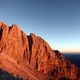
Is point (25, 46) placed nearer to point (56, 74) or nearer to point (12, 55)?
point (12, 55)

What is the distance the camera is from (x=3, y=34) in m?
111

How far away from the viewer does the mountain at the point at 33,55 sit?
110 metres

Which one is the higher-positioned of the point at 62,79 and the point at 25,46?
the point at 25,46

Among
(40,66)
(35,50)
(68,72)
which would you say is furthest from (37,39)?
(68,72)

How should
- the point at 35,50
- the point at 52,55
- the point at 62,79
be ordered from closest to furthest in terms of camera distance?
the point at 62,79 < the point at 35,50 < the point at 52,55

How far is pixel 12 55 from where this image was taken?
112938mm

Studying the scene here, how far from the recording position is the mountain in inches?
4345

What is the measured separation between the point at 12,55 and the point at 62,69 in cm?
3784

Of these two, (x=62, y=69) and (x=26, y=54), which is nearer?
(x=26, y=54)

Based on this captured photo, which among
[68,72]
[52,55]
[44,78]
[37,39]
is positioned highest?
[37,39]

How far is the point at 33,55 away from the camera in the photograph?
127m

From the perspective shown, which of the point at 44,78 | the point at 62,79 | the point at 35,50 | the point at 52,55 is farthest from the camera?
the point at 52,55

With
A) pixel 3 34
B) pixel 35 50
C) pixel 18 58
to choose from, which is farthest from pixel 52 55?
pixel 3 34

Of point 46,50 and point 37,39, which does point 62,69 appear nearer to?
point 46,50
